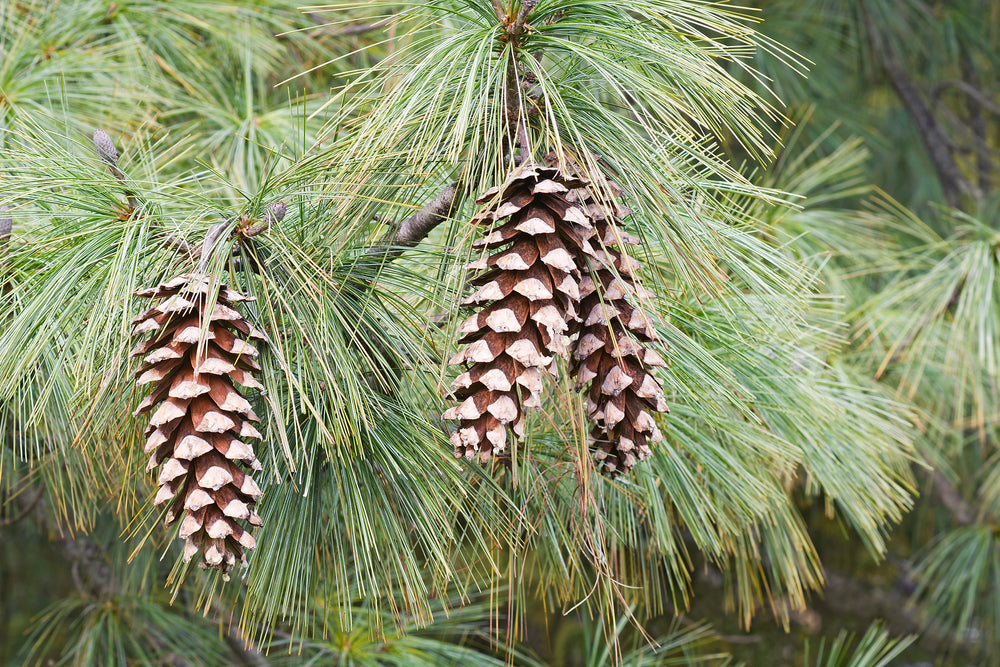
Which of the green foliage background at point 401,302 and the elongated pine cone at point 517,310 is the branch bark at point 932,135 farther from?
the elongated pine cone at point 517,310

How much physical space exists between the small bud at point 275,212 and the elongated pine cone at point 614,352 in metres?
0.18

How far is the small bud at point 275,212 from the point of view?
0.44 m

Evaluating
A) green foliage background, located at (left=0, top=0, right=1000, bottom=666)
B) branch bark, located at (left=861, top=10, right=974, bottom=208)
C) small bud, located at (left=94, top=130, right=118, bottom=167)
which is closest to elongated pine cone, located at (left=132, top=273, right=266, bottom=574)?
green foliage background, located at (left=0, top=0, right=1000, bottom=666)

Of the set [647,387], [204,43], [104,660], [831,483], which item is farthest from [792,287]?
[104,660]

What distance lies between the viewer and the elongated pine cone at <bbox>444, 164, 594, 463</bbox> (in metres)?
0.37

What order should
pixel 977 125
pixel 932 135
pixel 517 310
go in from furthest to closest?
pixel 977 125, pixel 932 135, pixel 517 310

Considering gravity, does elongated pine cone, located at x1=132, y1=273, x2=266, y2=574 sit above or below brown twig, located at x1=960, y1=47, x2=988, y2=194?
below

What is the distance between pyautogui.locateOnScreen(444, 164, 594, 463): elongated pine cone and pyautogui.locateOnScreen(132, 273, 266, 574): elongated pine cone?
113mm

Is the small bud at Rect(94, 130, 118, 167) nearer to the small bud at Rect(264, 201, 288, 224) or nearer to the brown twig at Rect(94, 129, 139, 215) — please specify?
the brown twig at Rect(94, 129, 139, 215)

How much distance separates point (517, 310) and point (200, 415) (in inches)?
6.7

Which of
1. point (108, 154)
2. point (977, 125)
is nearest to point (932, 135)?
point (977, 125)

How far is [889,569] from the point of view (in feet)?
6.70

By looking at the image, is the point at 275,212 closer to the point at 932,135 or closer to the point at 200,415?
the point at 200,415

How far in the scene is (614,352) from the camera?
0.41 meters
